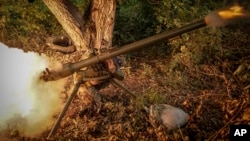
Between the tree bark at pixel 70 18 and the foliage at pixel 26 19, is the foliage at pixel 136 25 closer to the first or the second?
the foliage at pixel 26 19

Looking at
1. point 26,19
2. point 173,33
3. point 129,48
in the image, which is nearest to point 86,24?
point 129,48

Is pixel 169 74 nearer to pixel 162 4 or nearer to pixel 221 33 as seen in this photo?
pixel 221 33

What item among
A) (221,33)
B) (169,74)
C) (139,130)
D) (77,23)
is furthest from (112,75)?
(221,33)

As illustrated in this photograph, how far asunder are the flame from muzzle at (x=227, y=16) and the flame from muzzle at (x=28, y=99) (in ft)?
10.9

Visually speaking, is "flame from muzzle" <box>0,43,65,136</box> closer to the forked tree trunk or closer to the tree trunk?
the tree trunk

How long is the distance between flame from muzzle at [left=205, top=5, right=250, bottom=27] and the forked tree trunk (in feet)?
9.30

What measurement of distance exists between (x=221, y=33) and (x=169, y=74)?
5.34 ft

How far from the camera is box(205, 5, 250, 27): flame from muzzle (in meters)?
2.96

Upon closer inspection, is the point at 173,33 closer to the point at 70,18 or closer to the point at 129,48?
the point at 129,48

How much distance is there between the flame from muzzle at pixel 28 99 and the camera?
539 centimetres

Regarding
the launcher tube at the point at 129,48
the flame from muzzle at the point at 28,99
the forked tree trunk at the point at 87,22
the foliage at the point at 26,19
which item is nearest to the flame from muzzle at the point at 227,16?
the launcher tube at the point at 129,48

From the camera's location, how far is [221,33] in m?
6.88

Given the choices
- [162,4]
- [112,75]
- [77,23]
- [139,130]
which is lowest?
[139,130]

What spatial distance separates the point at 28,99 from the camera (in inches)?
220
